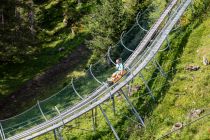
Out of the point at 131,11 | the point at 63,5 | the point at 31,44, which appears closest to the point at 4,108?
the point at 31,44

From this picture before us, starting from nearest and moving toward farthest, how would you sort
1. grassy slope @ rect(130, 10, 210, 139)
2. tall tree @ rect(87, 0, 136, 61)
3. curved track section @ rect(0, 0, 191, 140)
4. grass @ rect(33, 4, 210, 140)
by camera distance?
1. grassy slope @ rect(130, 10, 210, 139)
2. grass @ rect(33, 4, 210, 140)
3. curved track section @ rect(0, 0, 191, 140)
4. tall tree @ rect(87, 0, 136, 61)

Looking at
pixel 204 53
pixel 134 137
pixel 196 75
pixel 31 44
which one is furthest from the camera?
pixel 31 44

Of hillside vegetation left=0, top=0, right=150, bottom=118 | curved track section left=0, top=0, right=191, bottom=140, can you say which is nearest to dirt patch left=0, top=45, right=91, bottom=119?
hillside vegetation left=0, top=0, right=150, bottom=118

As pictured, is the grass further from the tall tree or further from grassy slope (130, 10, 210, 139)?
the tall tree

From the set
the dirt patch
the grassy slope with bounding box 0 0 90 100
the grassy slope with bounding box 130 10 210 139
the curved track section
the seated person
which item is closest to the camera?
the grassy slope with bounding box 130 10 210 139

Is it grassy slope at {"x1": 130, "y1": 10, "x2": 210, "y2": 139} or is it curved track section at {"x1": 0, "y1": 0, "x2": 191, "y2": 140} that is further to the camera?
curved track section at {"x1": 0, "y1": 0, "x2": 191, "y2": 140}

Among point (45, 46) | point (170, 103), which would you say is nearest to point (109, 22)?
point (170, 103)

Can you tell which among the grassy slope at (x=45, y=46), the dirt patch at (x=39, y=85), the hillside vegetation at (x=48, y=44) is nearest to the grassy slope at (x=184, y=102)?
the hillside vegetation at (x=48, y=44)

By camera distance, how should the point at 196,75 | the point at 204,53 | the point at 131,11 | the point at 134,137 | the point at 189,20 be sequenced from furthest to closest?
the point at 131,11 < the point at 189,20 < the point at 204,53 < the point at 196,75 < the point at 134,137

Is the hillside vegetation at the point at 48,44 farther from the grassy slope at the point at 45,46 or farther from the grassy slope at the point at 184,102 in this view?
the grassy slope at the point at 184,102

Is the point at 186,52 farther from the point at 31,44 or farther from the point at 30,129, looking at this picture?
the point at 31,44
